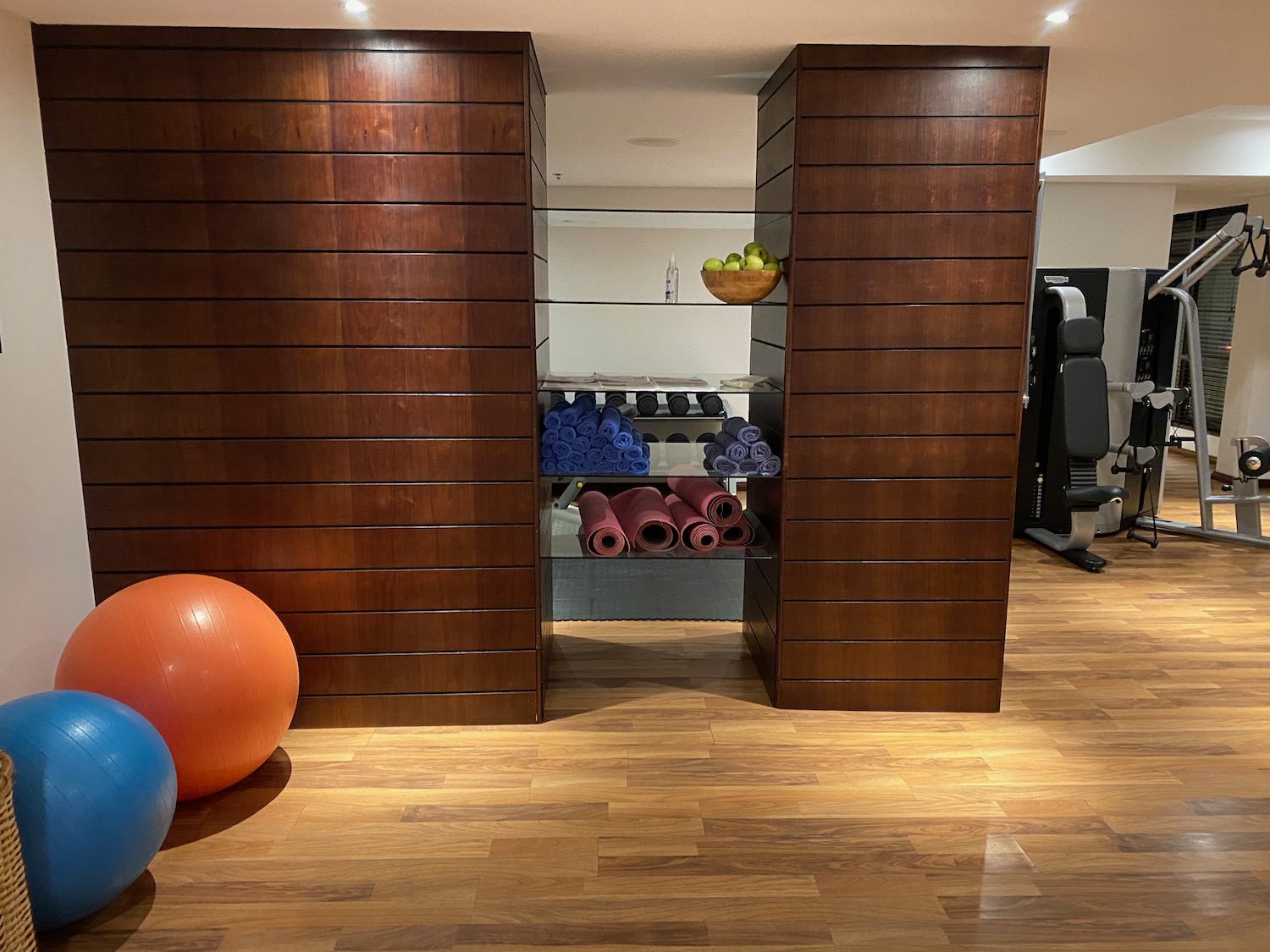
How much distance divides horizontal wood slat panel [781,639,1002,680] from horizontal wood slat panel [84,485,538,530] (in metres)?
1.10

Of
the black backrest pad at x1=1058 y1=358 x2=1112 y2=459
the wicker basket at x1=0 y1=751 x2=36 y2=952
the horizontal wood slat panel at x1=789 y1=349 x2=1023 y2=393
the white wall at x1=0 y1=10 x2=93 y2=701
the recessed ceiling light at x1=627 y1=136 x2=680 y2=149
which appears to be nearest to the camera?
the wicker basket at x1=0 y1=751 x2=36 y2=952

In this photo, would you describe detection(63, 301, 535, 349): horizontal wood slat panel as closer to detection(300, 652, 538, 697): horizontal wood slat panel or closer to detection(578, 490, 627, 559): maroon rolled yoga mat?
detection(578, 490, 627, 559): maroon rolled yoga mat

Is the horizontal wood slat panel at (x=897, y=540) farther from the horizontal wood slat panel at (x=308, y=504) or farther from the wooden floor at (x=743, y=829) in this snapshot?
the horizontal wood slat panel at (x=308, y=504)

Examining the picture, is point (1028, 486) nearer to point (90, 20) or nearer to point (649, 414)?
point (649, 414)

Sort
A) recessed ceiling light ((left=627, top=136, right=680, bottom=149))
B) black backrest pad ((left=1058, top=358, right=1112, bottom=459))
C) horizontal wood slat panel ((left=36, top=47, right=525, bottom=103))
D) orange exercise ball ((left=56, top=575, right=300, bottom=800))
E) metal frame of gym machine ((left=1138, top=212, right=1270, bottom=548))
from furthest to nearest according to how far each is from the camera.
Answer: metal frame of gym machine ((left=1138, top=212, right=1270, bottom=548)) → black backrest pad ((left=1058, top=358, right=1112, bottom=459)) → recessed ceiling light ((left=627, top=136, right=680, bottom=149)) → horizontal wood slat panel ((left=36, top=47, right=525, bottom=103)) → orange exercise ball ((left=56, top=575, right=300, bottom=800))

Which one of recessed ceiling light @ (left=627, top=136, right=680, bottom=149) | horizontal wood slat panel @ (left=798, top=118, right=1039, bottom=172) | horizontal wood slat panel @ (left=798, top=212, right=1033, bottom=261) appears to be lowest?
horizontal wood slat panel @ (left=798, top=212, right=1033, bottom=261)

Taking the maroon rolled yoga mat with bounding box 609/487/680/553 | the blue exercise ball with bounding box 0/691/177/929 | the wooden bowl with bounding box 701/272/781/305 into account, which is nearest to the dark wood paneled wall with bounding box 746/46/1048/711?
the wooden bowl with bounding box 701/272/781/305

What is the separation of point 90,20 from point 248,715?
2028 mm

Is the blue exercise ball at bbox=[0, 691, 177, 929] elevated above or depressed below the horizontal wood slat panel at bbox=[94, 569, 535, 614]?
below

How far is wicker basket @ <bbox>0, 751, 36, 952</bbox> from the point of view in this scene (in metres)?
1.80

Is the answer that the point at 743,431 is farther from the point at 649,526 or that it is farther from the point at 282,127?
the point at 282,127

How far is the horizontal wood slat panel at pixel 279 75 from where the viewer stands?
8.87 feet

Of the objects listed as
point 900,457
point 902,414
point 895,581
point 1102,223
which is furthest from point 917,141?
point 1102,223

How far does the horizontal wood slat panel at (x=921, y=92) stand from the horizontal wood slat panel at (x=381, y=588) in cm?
179
